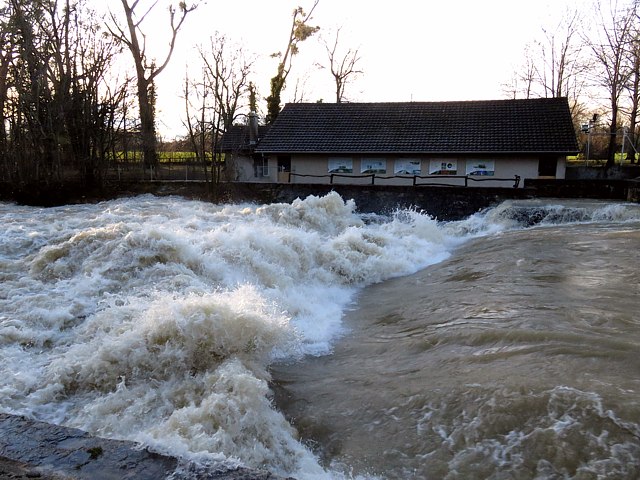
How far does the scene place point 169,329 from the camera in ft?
16.8

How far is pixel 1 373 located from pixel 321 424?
2990mm

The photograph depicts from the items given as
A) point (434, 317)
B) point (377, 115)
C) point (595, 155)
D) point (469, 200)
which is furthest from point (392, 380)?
point (595, 155)

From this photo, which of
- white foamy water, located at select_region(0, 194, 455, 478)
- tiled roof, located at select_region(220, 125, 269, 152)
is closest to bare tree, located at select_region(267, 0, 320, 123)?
tiled roof, located at select_region(220, 125, 269, 152)

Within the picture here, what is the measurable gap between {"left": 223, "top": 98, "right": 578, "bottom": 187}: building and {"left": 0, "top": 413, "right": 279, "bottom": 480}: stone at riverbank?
2137cm

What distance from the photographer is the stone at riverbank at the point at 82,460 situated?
267 centimetres

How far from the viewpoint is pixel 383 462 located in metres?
3.74

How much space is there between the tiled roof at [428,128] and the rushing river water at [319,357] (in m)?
16.7

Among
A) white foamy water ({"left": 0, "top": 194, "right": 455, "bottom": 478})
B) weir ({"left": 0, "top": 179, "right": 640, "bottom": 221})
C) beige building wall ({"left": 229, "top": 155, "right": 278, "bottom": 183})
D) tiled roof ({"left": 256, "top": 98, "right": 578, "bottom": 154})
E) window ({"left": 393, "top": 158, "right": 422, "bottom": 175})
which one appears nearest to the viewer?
white foamy water ({"left": 0, "top": 194, "right": 455, "bottom": 478})

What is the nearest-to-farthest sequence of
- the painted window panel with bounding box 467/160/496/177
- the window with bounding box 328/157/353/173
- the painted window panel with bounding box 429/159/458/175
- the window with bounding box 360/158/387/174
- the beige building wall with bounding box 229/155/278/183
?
the painted window panel with bounding box 467/160/496/177 → the painted window panel with bounding box 429/159/458/175 → the window with bounding box 360/158/387/174 → the window with bounding box 328/157/353/173 → the beige building wall with bounding box 229/155/278/183

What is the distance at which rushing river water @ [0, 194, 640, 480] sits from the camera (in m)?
3.69

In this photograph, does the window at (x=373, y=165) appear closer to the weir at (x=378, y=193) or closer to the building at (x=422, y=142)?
the building at (x=422, y=142)

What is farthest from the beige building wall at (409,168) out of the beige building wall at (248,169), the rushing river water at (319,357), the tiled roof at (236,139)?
the rushing river water at (319,357)

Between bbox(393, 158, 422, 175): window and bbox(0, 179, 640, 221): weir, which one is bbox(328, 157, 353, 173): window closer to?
bbox(393, 158, 422, 175): window

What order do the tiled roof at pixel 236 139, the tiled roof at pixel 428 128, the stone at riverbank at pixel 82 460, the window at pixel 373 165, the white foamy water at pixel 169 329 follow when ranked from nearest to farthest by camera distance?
the stone at riverbank at pixel 82 460 → the white foamy water at pixel 169 329 → the tiled roof at pixel 428 128 → the window at pixel 373 165 → the tiled roof at pixel 236 139
